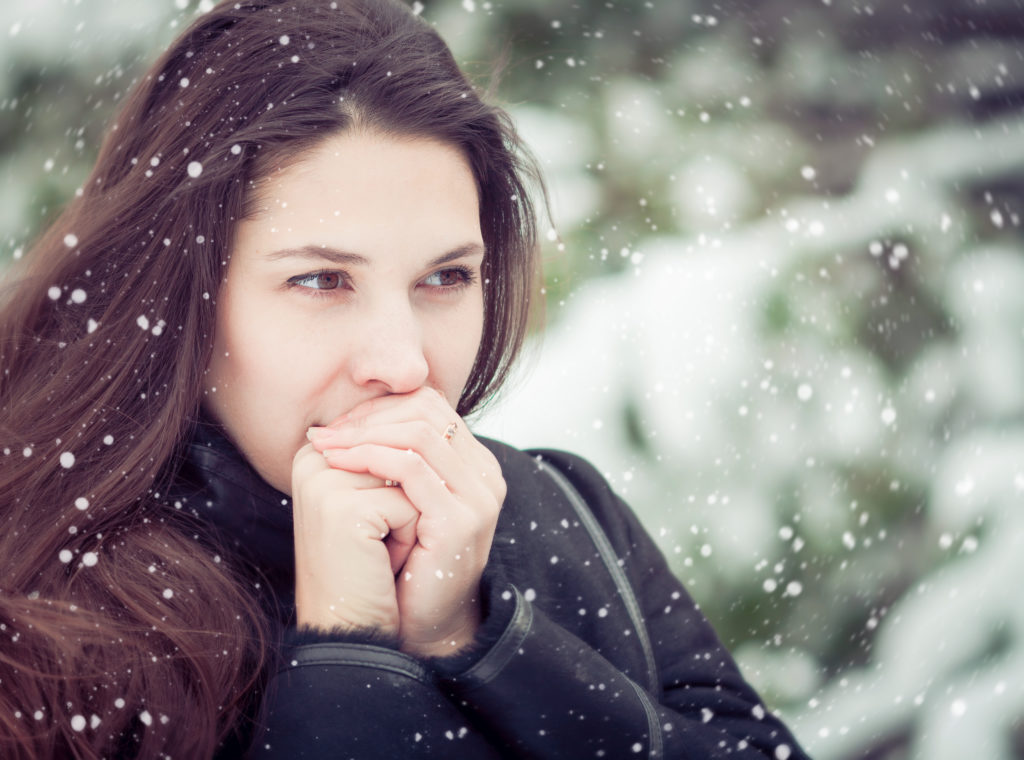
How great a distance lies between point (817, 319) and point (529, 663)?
104 cm

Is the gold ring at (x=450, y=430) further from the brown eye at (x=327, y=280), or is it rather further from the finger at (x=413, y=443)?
the brown eye at (x=327, y=280)

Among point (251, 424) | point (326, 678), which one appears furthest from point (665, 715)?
point (251, 424)

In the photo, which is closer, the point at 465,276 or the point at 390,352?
the point at 390,352

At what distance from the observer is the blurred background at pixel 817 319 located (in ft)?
4.81

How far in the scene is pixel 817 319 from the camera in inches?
59.4

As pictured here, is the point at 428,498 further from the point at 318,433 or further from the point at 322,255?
the point at 322,255

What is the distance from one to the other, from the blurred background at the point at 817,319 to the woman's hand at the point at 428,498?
66 centimetres

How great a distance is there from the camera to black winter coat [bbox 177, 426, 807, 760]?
2.32 feet

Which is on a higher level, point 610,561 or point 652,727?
point 610,561

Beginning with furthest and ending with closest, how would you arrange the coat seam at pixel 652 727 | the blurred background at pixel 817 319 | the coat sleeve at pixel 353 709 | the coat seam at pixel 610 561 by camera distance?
the blurred background at pixel 817 319 < the coat seam at pixel 610 561 < the coat seam at pixel 652 727 < the coat sleeve at pixel 353 709

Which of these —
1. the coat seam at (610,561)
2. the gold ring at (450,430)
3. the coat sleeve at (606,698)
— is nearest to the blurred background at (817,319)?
the coat seam at (610,561)

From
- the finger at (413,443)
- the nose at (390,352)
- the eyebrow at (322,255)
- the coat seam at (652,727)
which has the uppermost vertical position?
the eyebrow at (322,255)

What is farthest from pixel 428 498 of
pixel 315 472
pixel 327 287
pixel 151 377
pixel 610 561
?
pixel 610 561

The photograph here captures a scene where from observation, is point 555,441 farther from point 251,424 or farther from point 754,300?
point 251,424
